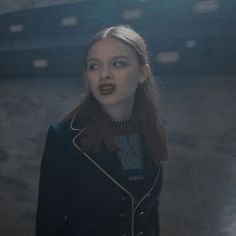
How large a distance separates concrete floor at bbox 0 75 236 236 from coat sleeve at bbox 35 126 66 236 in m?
1.11

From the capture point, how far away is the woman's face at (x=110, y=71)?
85 cm

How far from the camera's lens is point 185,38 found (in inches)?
83.7

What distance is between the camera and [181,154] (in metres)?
1.99

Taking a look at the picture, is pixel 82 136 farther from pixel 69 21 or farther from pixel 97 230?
pixel 69 21

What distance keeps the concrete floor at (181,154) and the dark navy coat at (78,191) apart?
1056 millimetres

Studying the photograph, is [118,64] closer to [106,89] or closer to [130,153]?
[106,89]

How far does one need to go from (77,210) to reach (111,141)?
0.19 meters

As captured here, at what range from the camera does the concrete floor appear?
1788mm

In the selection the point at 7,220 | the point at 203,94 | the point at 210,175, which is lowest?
the point at 7,220

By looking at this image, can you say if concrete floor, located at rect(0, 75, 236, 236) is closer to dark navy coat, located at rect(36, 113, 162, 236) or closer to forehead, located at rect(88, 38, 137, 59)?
dark navy coat, located at rect(36, 113, 162, 236)

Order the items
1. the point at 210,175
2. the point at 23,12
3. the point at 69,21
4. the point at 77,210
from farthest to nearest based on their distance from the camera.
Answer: the point at 23,12
the point at 69,21
the point at 210,175
the point at 77,210

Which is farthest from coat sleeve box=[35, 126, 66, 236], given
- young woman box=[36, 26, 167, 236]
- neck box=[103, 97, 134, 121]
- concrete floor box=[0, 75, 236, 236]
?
concrete floor box=[0, 75, 236, 236]

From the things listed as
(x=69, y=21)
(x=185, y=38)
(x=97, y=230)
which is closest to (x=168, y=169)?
(x=185, y=38)

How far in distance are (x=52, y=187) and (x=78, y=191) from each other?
0.06 meters
